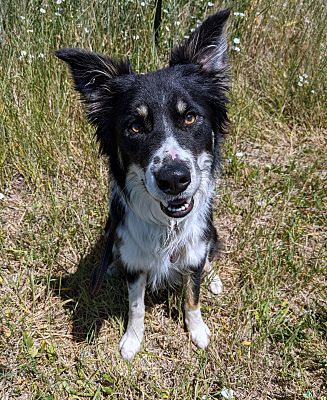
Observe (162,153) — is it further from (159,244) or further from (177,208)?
(159,244)

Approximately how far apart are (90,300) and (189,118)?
129 cm

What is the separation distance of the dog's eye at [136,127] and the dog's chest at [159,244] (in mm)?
464

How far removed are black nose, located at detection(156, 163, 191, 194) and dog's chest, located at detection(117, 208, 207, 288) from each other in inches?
16.6

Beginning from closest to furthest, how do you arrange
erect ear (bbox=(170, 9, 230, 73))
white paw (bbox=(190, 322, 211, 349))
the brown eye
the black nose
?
the black nose
the brown eye
erect ear (bbox=(170, 9, 230, 73))
white paw (bbox=(190, 322, 211, 349))

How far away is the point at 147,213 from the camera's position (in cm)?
248

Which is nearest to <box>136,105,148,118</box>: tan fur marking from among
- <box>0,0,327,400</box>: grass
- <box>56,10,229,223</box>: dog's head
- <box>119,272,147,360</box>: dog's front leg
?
<box>56,10,229,223</box>: dog's head

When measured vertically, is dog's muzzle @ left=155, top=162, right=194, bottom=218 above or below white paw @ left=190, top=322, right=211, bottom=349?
above

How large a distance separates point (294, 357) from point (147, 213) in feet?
3.64

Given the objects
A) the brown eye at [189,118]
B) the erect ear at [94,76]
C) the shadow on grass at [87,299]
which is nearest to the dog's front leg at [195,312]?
the shadow on grass at [87,299]

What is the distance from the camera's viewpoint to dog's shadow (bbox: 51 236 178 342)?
2.84 metres

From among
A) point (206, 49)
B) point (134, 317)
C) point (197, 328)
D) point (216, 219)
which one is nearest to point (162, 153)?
point (206, 49)

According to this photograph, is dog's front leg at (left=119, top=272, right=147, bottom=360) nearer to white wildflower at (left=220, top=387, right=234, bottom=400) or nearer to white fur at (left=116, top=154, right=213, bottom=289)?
white fur at (left=116, top=154, right=213, bottom=289)

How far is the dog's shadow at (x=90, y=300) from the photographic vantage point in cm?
284

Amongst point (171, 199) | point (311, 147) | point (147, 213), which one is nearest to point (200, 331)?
point (147, 213)
